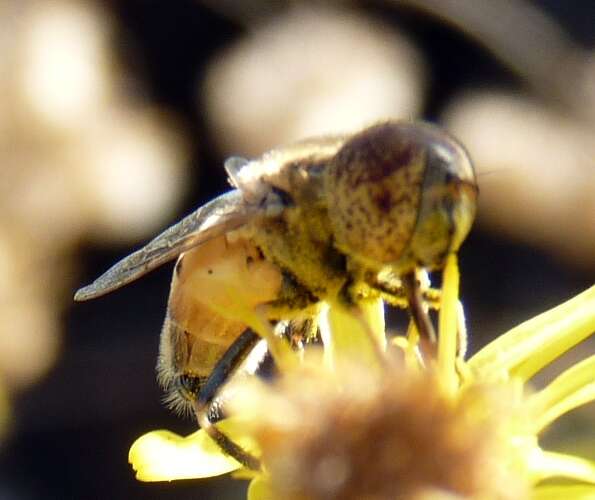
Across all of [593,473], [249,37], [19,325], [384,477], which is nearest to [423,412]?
[384,477]

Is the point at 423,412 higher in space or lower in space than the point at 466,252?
higher

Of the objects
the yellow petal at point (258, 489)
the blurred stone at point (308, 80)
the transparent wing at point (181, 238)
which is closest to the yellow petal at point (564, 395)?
the yellow petal at point (258, 489)

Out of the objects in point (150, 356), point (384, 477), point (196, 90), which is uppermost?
point (384, 477)

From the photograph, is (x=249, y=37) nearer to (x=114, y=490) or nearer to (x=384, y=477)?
(x=114, y=490)

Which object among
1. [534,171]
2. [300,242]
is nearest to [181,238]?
[300,242]

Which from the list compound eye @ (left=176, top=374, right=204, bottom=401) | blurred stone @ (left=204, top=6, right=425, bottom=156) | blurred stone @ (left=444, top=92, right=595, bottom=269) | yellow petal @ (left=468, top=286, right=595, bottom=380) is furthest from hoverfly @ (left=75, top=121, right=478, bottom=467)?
blurred stone @ (left=204, top=6, right=425, bottom=156)

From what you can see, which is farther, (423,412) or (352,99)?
(352,99)

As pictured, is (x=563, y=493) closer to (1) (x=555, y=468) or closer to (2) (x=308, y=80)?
(1) (x=555, y=468)
